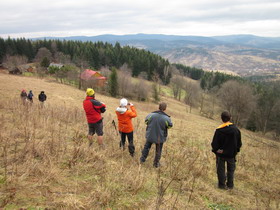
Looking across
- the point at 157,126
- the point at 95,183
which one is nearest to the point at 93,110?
the point at 157,126

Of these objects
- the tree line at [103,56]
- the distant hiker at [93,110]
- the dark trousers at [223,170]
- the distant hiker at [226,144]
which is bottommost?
the dark trousers at [223,170]

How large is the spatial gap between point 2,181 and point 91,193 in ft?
4.87

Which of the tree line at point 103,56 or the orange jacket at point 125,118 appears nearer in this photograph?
the orange jacket at point 125,118

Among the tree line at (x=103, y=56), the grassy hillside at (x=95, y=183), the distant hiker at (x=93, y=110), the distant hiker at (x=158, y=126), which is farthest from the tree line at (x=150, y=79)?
the distant hiker at (x=93, y=110)

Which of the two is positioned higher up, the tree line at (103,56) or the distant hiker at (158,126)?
the tree line at (103,56)

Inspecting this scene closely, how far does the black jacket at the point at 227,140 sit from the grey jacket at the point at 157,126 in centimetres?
131

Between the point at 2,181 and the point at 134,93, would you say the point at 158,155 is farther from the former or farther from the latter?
the point at 134,93

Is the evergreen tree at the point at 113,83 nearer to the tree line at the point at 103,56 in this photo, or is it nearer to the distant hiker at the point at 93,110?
the tree line at the point at 103,56

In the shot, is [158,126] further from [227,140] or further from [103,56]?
[103,56]

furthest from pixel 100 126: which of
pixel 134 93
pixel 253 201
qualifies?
pixel 134 93

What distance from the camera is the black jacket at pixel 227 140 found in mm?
4863

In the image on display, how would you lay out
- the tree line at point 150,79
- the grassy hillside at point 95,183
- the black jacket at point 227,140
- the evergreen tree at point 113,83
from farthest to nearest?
the evergreen tree at point 113,83 → the tree line at point 150,79 → the black jacket at point 227,140 → the grassy hillside at point 95,183

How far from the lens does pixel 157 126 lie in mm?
5230

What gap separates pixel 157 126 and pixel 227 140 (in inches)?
71.9
